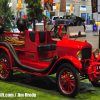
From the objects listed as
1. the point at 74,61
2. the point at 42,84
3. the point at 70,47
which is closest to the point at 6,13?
the point at 42,84

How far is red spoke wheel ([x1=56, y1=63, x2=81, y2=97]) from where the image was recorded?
15.4 ft

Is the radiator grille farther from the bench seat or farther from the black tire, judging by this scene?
the black tire

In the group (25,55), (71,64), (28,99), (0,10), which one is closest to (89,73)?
(71,64)

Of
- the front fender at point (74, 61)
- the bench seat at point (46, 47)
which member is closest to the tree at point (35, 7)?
the bench seat at point (46, 47)

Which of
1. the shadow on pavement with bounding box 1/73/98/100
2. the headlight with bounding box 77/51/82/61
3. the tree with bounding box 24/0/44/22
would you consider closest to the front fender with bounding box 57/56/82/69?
the headlight with bounding box 77/51/82/61

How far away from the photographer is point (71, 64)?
4.86m

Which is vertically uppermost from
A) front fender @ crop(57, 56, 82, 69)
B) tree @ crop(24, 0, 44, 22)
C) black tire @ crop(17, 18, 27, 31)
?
tree @ crop(24, 0, 44, 22)

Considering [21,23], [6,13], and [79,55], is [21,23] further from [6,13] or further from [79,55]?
[6,13]

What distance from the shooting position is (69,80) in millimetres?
4883

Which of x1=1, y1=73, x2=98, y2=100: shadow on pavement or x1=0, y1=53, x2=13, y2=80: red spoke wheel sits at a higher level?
x1=0, y1=53, x2=13, y2=80: red spoke wheel

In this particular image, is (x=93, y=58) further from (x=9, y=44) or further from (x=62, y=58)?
(x=9, y=44)

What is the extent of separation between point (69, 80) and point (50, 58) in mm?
1391

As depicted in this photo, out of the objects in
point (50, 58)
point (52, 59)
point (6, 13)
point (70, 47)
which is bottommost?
point (50, 58)

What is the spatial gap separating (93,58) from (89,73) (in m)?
0.56
